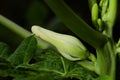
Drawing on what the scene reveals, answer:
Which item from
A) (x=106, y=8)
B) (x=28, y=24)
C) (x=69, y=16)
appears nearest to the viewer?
(x=69, y=16)

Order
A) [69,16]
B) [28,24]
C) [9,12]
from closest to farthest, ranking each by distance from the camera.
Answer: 1. [69,16]
2. [28,24]
3. [9,12]

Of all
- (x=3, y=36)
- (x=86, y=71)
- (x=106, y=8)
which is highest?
(x=3, y=36)

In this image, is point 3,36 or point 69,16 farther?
point 3,36

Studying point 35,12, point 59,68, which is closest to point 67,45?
point 59,68

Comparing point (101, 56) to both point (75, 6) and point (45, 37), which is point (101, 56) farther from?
point (75, 6)

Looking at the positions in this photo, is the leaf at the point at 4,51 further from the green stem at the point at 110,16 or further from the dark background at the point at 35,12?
the dark background at the point at 35,12

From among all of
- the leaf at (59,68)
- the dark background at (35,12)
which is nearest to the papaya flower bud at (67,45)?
the leaf at (59,68)

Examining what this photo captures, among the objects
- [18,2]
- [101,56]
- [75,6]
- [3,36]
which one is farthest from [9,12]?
[101,56]
